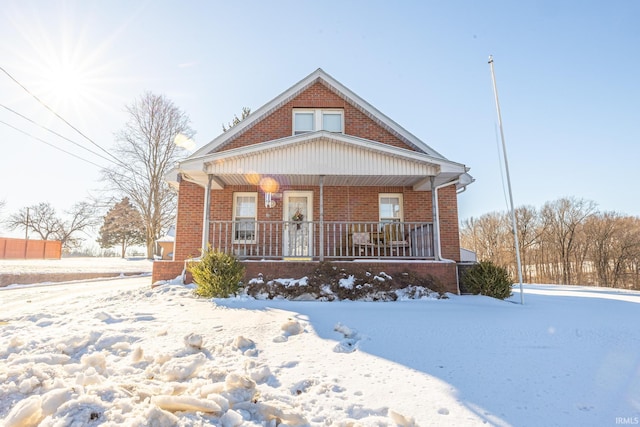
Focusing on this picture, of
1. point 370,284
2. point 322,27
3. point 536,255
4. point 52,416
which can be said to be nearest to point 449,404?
point 52,416

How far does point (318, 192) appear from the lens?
9883 mm

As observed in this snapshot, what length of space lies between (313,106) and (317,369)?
9355 millimetres

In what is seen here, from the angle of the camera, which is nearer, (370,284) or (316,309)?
(316,309)

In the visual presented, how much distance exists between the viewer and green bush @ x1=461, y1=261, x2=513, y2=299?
7.09 meters

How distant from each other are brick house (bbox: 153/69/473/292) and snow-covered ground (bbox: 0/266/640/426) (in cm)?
335

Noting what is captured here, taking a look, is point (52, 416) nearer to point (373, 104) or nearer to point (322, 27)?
point (373, 104)

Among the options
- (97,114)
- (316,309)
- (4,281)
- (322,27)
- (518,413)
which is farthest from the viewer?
(97,114)

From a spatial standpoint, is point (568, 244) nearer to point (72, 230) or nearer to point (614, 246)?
point (614, 246)

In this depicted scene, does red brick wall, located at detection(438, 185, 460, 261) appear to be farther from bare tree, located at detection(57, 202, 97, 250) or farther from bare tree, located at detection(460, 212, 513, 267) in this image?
bare tree, located at detection(57, 202, 97, 250)

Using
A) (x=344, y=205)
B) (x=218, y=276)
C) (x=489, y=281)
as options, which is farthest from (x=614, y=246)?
(x=218, y=276)

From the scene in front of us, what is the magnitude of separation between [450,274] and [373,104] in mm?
6051

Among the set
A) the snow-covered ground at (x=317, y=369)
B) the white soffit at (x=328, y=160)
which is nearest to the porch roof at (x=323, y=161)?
the white soffit at (x=328, y=160)

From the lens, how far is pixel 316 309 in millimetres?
5195

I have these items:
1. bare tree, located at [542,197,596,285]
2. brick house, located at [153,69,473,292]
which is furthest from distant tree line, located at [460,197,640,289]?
brick house, located at [153,69,473,292]
